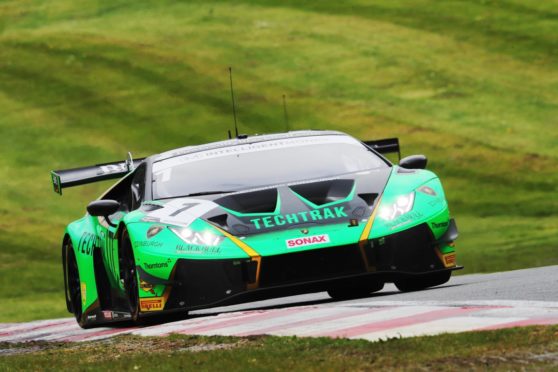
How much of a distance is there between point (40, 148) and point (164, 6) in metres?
9.79

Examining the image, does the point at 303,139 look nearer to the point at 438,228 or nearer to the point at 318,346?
the point at 438,228

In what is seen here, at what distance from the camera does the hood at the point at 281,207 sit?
9.60m

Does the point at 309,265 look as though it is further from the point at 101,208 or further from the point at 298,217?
the point at 101,208

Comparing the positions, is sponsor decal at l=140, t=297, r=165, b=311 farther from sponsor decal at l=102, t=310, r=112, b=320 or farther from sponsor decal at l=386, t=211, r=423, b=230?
sponsor decal at l=386, t=211, r=423, b=230

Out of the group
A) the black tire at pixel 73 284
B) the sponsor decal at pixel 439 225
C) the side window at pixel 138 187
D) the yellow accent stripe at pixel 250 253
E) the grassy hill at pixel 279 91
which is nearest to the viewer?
the yellow accent stripe at pixel 250 253

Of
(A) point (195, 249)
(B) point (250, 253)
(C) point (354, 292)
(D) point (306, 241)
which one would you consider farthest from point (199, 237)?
(C) point (354, 292)

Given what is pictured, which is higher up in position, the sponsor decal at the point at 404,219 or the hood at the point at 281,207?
the hood at the point at 281,207

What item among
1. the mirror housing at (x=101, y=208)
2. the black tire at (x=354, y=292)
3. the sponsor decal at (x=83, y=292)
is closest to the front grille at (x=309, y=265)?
the mirror housing at (x=101, y=208)

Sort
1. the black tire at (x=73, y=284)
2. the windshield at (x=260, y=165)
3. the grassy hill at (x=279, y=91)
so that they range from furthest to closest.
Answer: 1. the grassy hill at (x=279, y=91)
2. the black tire at (x=73, y=284)
3. the windshield at (x=260, y=165)

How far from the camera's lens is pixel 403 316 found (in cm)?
834

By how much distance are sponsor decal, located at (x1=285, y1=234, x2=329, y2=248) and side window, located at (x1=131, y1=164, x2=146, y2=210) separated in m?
1.56

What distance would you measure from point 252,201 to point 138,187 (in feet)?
5.02

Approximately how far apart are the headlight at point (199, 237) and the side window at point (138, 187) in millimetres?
1089

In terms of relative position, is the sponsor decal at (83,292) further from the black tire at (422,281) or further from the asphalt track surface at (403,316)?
the black tire at (422,281)
